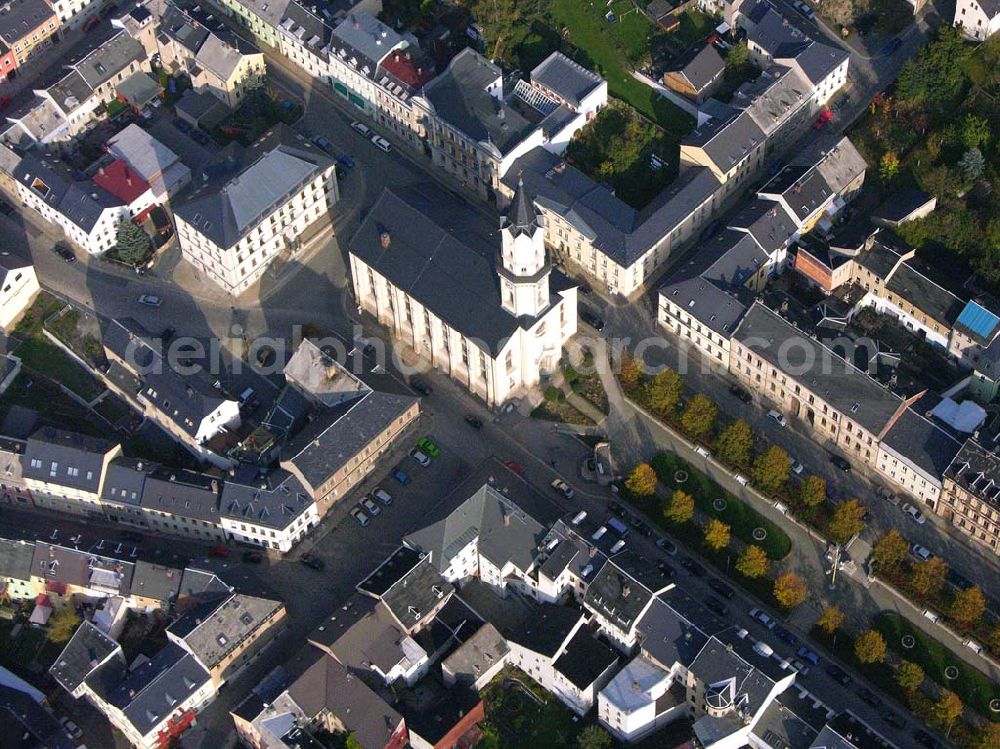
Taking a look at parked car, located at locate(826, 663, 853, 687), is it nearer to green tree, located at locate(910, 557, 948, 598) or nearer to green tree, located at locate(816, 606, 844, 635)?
green tree, located at locate(816, 606, 844, 635)

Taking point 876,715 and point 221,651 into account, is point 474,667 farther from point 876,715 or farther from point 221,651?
point 876,715

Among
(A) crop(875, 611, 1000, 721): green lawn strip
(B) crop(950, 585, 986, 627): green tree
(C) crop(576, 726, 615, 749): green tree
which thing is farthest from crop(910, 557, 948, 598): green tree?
(C) crop(576, 726, 615, 749): green tree

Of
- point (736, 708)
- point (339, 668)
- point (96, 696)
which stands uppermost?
point (736, 708)

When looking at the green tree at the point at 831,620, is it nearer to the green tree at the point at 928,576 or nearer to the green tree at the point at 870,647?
the green tree at the point at 870,647

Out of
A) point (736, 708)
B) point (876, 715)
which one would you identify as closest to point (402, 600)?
point (736, 708)

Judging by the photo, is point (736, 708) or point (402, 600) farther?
point (402, 600)

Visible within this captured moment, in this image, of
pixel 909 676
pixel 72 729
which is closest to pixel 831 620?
pixel 909 676
